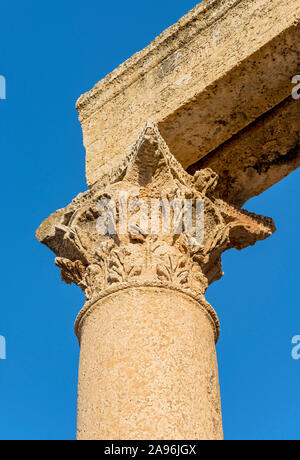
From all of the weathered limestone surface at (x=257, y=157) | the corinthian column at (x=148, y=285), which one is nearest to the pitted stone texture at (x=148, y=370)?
the corinthian column at (x=148, y=285)

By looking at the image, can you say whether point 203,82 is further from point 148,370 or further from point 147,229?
point 148,370

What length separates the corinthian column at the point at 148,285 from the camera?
675cm

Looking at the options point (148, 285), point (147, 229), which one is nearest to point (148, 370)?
point (148, 285)

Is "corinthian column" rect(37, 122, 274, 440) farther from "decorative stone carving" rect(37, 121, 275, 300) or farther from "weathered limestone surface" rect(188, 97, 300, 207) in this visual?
"weathered limestone surface" rect(188, 97, 300, 207)

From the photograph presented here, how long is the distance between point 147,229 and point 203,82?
6.61 feet

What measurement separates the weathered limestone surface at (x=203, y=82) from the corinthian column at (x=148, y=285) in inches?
22.1

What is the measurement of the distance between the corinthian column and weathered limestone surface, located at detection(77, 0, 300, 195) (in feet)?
1.84

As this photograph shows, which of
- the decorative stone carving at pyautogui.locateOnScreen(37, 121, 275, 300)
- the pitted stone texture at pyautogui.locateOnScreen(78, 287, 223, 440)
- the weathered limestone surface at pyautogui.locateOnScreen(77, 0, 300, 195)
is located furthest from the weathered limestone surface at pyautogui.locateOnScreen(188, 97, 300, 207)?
the pitted stone texture at pyautogui.locateOnScreen(78, 287, 223, 440)

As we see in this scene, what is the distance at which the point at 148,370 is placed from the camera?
6.86 meters

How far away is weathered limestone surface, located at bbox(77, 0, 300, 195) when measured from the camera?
8367mm

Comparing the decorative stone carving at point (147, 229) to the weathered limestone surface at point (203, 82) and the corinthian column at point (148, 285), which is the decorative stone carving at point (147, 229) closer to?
the corinthian column at point (148, 285)

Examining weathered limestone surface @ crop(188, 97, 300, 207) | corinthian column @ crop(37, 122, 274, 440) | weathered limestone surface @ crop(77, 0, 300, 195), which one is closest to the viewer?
corinthian column @ crop(37, 122, 274, 440)
